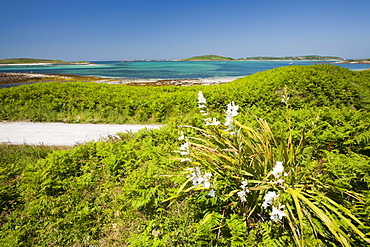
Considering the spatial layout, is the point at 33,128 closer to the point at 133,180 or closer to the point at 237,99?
the point at 133,180

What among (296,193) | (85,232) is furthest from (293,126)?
(85,232)

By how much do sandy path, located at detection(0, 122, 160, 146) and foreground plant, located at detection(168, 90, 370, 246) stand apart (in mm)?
3411

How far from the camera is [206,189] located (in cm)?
243

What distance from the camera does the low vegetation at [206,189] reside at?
2018mm

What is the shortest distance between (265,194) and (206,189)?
696mm

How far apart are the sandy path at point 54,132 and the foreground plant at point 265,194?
3.41 m

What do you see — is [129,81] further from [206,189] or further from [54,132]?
[206,189]

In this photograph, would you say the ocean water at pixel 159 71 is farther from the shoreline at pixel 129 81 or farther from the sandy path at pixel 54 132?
the sandy path at pixel 54 132

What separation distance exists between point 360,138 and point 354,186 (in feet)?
3.23

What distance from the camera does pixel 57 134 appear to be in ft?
20.7

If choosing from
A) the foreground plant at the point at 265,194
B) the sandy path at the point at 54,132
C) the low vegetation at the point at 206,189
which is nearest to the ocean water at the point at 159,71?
the sandy path at the point at 54,132

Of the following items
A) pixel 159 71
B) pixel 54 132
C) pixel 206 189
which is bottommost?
pixel 54 132

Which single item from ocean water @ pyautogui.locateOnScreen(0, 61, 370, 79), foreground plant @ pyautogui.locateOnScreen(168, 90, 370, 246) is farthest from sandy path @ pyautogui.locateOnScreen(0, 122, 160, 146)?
ocean water @ pyautogui.locateOnScreen(0, 61, 370, 79)

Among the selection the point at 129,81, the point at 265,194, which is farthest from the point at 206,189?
the point at 129,81
